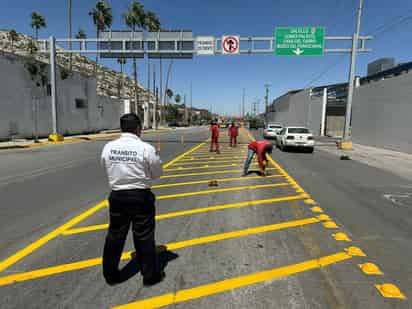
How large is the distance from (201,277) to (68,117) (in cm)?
2799

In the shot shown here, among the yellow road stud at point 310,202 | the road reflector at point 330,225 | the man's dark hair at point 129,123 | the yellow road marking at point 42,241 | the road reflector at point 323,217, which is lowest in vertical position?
the yellow road marking at point 42,241

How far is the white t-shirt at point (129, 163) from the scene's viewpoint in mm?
2391

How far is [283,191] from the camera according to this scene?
21.1 ft

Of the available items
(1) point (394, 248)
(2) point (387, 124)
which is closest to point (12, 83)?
(1) point (394, 248)

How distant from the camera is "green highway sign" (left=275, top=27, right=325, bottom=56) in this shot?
1680cm

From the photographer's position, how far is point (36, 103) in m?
21.1

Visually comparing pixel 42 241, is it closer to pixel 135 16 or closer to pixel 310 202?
pixel 310 202

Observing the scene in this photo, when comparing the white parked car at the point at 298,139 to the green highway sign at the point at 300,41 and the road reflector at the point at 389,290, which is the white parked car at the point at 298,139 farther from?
the road reflector at the point at 389,290

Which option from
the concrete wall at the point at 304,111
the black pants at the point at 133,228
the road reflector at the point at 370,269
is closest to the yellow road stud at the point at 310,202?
the road reflector at the point at 370,269

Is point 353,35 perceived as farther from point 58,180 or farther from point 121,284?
point 121,284

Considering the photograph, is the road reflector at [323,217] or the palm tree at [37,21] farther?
the palm tree at [37,21]

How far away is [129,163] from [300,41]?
17.8m

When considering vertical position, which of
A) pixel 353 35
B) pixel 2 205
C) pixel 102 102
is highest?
pixel 353 35

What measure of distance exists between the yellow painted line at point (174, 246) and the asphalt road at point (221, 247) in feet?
0.05
